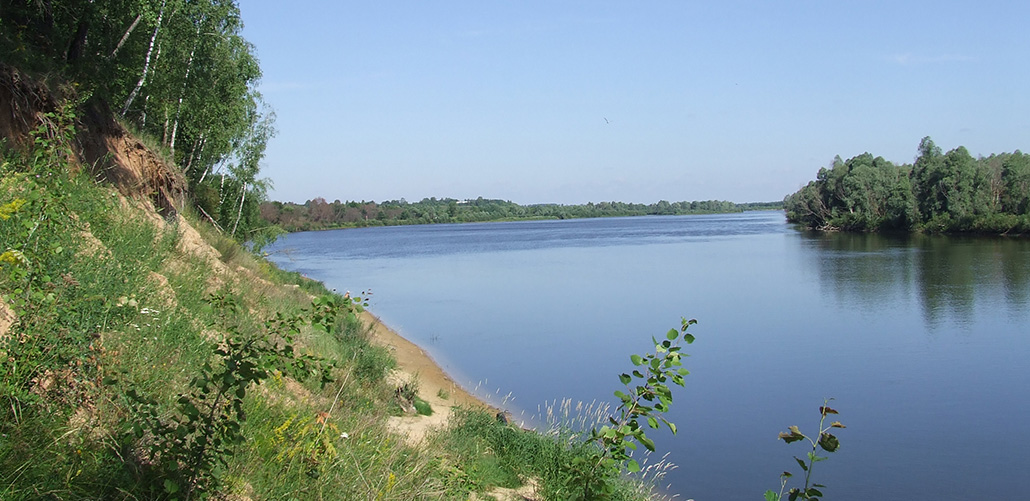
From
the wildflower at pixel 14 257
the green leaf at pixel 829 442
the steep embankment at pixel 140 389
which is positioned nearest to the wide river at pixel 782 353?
the steep embankment at pixel 140 389

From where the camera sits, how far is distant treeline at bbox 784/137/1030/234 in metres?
71.0

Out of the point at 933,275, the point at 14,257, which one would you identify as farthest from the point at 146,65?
the point at 933,275

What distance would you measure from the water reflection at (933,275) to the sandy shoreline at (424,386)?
17.2 m

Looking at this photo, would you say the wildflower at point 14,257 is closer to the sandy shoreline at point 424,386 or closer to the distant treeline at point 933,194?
the sandy shoreline at point 424,386

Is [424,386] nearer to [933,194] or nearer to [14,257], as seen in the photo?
[14,257]

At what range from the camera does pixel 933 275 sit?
3928 cm

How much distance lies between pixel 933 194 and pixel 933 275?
4302 centimetres

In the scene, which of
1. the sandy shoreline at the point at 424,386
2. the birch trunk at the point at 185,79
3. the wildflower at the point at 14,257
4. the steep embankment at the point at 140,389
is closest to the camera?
the steep embankment at the point at 140,389

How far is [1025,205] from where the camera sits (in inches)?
2724

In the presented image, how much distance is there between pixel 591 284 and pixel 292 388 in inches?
1283

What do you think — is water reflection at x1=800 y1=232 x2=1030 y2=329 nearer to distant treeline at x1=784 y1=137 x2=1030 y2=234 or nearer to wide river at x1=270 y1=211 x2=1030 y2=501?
wide river at x1=270 y1=211 x2=1030 y2=501

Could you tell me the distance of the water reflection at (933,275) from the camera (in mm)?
30000

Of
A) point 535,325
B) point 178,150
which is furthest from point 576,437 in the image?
point 178,150

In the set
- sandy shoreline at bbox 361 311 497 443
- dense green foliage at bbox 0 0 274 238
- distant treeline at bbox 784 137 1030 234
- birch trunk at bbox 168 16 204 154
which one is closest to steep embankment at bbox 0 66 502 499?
sandy shoreline at bbox 361 311 497 443
